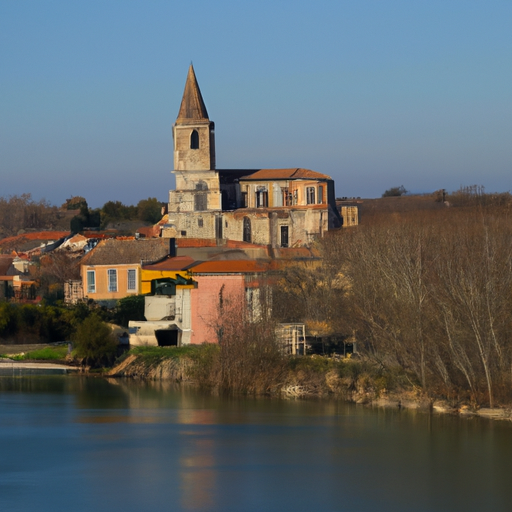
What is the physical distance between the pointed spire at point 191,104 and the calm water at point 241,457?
30645 mm

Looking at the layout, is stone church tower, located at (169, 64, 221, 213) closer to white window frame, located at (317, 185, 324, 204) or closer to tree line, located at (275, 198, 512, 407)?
white window frame, located at (317, 185, 324, 204)

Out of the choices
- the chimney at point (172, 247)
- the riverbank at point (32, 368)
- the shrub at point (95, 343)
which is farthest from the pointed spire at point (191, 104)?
the riverbank at point (32, 368)

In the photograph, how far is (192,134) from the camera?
57.4 m

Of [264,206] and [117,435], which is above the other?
[264,206]

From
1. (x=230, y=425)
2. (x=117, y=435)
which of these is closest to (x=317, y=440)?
(x=230, y=425)

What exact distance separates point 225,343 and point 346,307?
5335mm

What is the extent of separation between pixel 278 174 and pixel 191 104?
5.83 m

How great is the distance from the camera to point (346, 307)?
3319 centimetres

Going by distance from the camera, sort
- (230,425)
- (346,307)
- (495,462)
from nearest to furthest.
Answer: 1. (495,462)
2. (230,425)
3. (346,307)

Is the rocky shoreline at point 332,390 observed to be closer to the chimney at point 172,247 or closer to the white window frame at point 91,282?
the white window frame at point 91,282

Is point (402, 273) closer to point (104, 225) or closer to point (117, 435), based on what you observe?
point (117, 435)

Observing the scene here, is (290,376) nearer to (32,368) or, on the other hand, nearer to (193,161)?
(32,368)

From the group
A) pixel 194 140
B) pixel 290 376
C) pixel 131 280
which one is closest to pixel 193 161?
pixel 194 140

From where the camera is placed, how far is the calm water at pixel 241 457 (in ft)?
58.2
